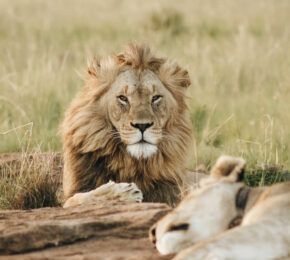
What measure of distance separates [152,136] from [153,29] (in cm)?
1030

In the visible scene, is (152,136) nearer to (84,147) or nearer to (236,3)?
(84,147)

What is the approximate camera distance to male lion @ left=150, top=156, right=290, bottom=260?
210cm

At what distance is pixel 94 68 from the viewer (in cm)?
463

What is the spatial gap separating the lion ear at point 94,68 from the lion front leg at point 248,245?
262 cm

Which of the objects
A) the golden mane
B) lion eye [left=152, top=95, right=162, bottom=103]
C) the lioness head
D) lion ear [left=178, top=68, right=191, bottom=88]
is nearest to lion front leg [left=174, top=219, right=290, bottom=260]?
the lioness head

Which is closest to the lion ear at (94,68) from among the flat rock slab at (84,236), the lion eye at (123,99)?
the lion eye at (123,99)

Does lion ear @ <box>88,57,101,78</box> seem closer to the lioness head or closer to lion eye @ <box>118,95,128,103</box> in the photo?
lion eye @ <box>118,95,128,103</box>

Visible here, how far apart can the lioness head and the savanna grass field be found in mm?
2018

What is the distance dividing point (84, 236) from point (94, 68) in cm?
201

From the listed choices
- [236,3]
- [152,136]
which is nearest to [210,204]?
[152,136]

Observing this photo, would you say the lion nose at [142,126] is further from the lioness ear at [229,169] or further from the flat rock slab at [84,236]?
the lioness ear at [229,169]

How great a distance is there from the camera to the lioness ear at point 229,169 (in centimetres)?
253

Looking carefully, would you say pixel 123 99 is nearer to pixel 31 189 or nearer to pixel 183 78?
pixel 183 78

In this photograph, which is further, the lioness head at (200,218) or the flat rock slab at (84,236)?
the flat rock slab at (84,236)
